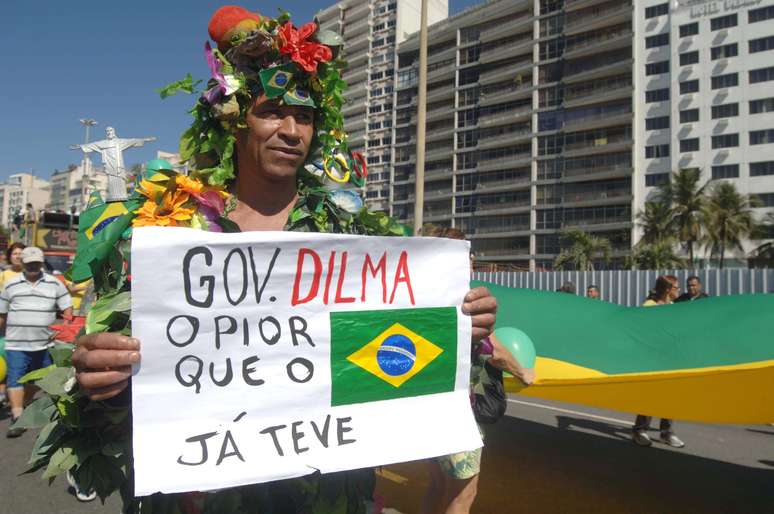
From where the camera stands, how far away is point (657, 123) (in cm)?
4691

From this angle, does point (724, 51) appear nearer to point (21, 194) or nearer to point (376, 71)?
point (376, 71)

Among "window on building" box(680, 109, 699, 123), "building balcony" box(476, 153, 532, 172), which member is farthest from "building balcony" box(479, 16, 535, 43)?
"window on building" box(680, 109, 699, 123)

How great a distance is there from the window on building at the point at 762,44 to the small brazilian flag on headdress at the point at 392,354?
52717mm

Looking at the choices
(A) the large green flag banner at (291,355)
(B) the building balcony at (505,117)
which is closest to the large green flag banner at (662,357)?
(A) the large green flag banner at (291,355)

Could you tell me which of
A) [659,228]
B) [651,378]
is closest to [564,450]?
[651,378]

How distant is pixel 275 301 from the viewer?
1404mm

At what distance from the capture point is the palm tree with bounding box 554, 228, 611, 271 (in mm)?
44906

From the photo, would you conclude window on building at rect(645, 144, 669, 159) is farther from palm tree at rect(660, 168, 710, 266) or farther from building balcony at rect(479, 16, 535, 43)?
building balcony at rect(479, 16, 535, 43)

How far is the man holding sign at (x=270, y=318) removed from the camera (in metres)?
1.26

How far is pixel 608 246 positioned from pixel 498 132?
1897 centimetres

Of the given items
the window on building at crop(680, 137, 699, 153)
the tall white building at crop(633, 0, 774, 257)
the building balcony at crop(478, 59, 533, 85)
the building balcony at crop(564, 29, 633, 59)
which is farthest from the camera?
the building balcony at crop(478, 59, 533, 85)

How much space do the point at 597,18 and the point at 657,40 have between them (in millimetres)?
6088

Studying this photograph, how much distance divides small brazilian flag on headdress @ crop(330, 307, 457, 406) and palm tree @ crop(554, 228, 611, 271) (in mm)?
45846

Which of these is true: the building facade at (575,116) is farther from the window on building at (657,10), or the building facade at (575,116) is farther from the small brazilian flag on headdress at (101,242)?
the small brazilian flag on headdress at (101,242)
